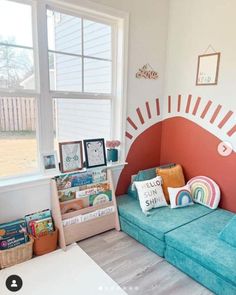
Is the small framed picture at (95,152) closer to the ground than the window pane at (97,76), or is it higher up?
closer to the ground

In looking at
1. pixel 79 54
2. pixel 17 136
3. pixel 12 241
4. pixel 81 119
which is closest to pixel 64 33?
pixel 79 54

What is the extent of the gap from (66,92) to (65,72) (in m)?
0.20

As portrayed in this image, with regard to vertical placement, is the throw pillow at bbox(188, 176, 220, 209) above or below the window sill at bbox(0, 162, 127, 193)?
below

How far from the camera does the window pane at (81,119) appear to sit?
2461 millimetres

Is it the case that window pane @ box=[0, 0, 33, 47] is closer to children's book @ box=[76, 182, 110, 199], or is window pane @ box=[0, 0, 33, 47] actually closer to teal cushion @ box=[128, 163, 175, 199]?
children's book @ box=[76, 182, 110, 199]

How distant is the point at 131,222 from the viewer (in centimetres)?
249

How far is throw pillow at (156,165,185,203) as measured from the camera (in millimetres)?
2736

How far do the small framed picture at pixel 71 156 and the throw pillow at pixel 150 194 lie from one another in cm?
68

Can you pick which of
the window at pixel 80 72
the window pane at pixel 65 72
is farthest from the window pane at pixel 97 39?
the window pane at pixel 65 72

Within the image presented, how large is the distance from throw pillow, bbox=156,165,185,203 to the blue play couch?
0.17 m

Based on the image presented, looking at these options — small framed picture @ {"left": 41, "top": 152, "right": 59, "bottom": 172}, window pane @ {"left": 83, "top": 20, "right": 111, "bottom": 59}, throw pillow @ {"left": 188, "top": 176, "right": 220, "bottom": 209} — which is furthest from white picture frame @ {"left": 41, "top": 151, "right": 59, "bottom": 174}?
throw pillow @ {"left": 188, "top": 176, "right": 220, "bottom": 209}

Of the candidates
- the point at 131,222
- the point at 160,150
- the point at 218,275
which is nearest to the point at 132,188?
the point at 131,222

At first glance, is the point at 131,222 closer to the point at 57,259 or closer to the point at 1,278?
the point at 57,259

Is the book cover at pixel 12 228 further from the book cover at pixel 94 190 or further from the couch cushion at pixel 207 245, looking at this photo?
the couch cushion at pixel 207 245
